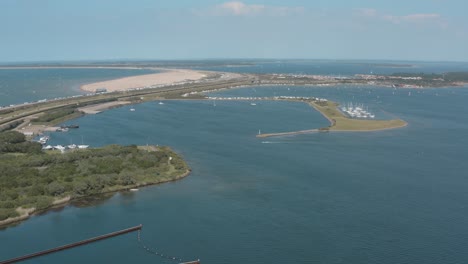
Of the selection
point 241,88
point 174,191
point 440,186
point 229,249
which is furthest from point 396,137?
point 241,88

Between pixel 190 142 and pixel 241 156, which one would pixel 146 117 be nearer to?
pixel 190 142

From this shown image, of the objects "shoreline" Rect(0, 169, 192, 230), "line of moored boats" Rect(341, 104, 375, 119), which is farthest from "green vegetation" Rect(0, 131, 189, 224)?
"line of moored boats" Rect(341, 104, 375, 119)

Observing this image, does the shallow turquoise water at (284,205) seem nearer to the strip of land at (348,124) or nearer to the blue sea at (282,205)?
the blue sea at (282,205)

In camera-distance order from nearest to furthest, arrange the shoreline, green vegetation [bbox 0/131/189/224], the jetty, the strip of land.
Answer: the jetty → the shoreline → green vegetation [bbox 0/131/189/224] → the strip of land

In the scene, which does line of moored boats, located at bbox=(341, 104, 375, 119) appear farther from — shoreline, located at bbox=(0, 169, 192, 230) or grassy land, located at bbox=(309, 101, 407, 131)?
shoreline, located at bbox=(0, 169, 192, 230)

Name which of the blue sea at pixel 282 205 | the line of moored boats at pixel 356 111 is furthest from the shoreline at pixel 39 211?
the line of moored boats at pixel 356 111

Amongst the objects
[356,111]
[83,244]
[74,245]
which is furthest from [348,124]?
[74,245]
